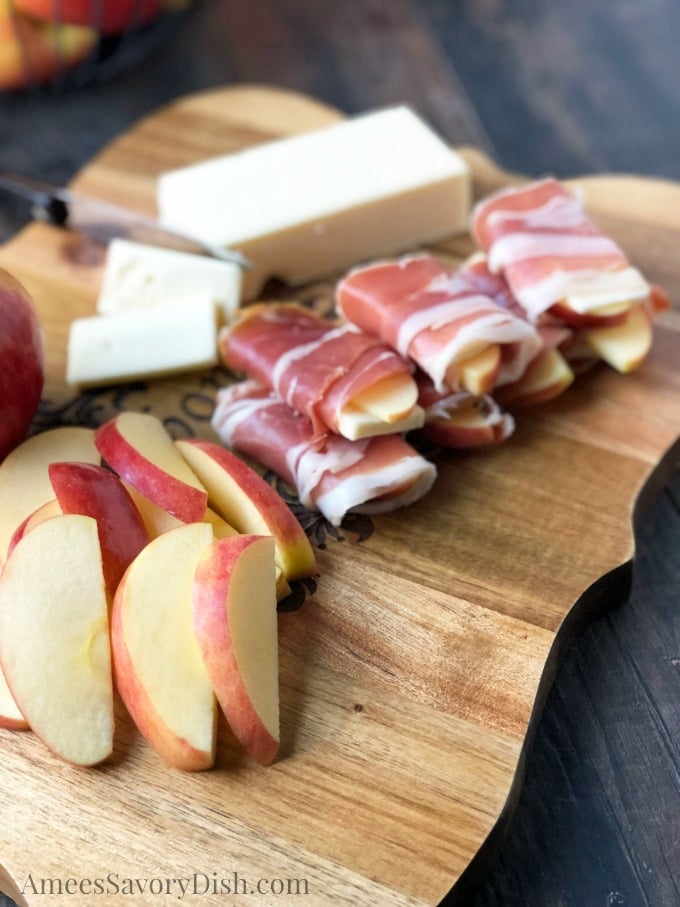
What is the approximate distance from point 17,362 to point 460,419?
27.5 inches

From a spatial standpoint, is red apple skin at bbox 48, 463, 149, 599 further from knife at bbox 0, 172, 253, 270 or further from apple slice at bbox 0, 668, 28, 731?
knife at bbox 0, 172, 253, 270

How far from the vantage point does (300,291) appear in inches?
75.5

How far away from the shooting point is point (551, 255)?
1649 millimetres

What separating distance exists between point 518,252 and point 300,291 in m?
0.47

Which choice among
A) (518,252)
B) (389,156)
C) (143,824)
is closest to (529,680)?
(143,824)

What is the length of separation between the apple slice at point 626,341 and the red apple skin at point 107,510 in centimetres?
85

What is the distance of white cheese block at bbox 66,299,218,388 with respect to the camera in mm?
1705

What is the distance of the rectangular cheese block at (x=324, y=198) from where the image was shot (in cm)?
186

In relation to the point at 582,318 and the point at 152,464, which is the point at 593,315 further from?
the point at 152,464

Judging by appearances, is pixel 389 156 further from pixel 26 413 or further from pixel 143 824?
pixel 143 824

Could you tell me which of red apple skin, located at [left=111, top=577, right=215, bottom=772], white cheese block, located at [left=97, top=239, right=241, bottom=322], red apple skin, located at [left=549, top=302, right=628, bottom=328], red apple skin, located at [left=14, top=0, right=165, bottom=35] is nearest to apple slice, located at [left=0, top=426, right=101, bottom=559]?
red apple skin, located at [left=111, top=577, right=215, bottom=772]

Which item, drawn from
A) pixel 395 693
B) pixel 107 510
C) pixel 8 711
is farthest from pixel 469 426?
pixel 8 711

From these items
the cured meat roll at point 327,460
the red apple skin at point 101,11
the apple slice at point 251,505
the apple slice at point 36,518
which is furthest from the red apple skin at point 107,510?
the red apple skin at point 101,11

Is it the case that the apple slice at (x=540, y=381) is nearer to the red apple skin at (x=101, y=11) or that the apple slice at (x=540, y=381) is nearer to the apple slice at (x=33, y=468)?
the apple slice at (x=33, y=468)
